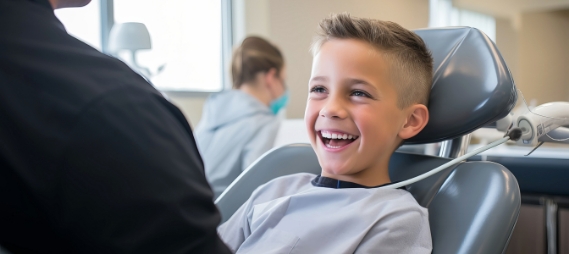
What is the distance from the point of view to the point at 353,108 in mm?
959

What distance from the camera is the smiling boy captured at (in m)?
0.89

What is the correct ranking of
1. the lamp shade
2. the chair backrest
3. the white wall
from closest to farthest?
the chair backrest → the lamp shade → the white wall

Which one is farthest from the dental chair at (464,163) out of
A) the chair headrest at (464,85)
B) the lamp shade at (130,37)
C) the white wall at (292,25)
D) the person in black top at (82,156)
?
the white wall at (292,25)

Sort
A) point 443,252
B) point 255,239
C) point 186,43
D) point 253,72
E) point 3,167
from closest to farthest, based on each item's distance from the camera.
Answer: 1. point 3,167
2. point 443,252
3. point 255,239
4. point 253,72
5. point 186,43

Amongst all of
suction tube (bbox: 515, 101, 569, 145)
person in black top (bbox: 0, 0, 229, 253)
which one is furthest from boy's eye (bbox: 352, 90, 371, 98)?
person in black top (bbox: 0, 0, 229, 253)

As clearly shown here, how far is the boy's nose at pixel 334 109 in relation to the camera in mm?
957

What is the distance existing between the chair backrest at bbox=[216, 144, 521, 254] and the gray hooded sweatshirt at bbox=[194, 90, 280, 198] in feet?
3.38

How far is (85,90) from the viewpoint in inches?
17.1

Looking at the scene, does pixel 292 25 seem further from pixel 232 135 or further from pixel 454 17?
pixel 454 17

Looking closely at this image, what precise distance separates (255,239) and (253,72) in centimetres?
166

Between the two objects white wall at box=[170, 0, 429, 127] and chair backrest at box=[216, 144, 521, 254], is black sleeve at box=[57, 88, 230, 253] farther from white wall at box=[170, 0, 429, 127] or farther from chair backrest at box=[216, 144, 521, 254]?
white wall at box=[170, 0, 429, 127]

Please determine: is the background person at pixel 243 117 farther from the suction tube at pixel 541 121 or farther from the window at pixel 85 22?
the suction tube at pixel 541 121

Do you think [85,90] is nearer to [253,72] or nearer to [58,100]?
[58,100]

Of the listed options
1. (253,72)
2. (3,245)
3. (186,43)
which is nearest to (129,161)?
(3,245)
